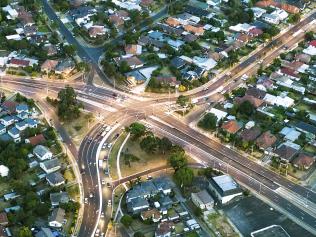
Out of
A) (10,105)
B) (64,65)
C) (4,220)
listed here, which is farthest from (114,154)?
(64,65)

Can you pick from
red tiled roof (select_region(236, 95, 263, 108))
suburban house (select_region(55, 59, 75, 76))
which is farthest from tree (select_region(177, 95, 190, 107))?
suburban house (select_region(55, 59, 75, 76))

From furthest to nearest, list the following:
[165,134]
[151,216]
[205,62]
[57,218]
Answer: [205,62] < [165,134] < [151,216] < [57,218]

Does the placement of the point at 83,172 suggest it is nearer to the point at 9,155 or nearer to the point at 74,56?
the point at 9,155

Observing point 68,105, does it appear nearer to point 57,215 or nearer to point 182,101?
point 182,101

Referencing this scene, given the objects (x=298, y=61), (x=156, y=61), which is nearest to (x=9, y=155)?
(x=156, y=61)

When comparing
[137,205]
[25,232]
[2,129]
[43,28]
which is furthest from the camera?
[43,28]

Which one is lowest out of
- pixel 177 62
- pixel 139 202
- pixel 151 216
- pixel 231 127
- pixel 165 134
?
pixel 165 134

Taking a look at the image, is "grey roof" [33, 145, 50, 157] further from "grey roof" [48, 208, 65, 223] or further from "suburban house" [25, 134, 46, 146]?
"grey roof" [48, 208, 65, 223]
